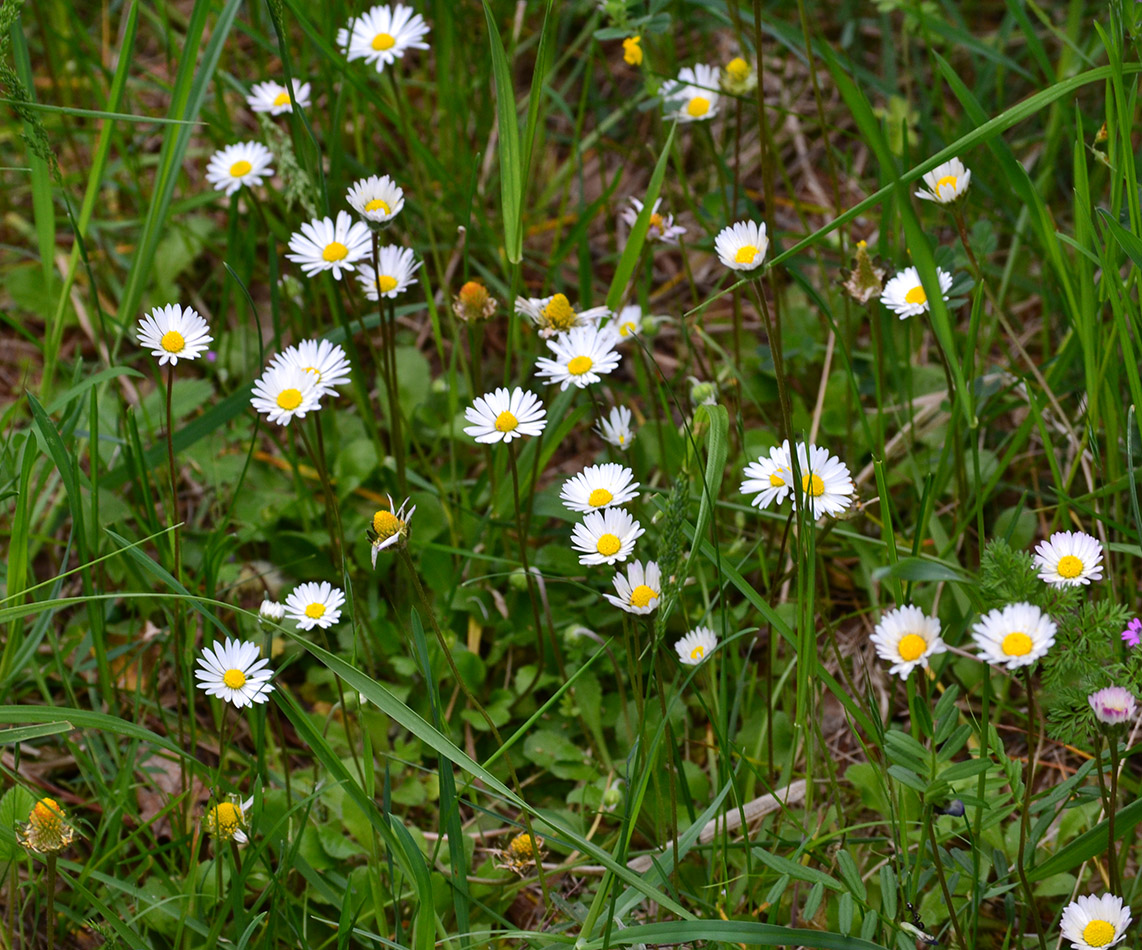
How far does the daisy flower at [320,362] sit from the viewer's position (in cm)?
169

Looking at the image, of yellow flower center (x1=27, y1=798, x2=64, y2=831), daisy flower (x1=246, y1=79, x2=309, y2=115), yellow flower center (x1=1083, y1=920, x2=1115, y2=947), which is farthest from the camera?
daisy flower (x1=246, y1=79, x2=309, y2=115)

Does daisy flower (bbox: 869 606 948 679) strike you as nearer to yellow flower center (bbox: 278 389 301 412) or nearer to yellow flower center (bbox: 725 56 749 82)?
yellow flower center (bbox: 278 389 301 412)

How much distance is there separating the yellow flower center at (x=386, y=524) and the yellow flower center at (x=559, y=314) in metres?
0.58

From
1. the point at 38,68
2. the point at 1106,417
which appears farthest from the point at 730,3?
the point at 38,68

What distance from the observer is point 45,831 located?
1426mm

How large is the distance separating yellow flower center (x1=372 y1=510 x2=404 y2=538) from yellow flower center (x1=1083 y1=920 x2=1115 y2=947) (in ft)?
3.21

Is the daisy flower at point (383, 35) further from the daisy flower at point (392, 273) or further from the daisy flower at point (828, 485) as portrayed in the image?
the daisy flower at point (828, 485)

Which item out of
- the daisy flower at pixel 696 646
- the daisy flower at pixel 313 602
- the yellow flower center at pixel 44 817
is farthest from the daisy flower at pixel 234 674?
the daisy flower at pixel 696 646

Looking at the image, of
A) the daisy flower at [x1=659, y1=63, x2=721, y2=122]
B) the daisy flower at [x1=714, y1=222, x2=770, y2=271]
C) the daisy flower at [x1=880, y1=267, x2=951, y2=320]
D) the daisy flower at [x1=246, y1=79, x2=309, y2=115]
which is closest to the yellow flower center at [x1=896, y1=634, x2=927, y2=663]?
the daisy flower at [x1=714, y1=222, x2=770, y2=271]

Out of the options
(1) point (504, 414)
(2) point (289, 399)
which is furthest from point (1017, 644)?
(2) point (289, 399)

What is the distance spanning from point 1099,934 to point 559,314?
3.86 feet

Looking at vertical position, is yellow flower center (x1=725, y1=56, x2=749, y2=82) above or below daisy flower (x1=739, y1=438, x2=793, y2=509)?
above

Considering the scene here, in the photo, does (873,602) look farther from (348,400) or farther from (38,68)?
(38,68)

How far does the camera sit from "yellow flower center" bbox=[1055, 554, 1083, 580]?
134 centimetres
